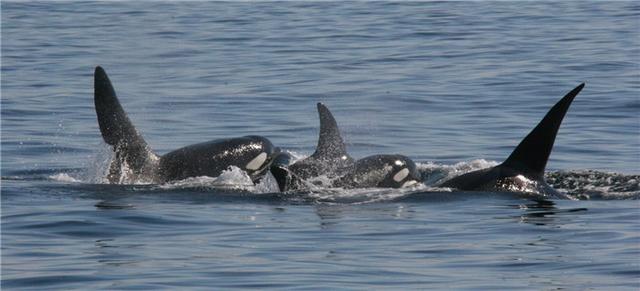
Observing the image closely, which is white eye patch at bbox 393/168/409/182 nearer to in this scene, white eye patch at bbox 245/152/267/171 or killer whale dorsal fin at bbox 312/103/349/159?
killer whale dorsal fin at bbox 312/103/349/159

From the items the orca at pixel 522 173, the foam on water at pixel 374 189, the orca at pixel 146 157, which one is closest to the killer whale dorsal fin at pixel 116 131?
the orca at pixel 146 157

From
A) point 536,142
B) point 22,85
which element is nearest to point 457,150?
point 536,142

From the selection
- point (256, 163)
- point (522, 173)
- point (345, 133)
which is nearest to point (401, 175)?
point (522, 173)

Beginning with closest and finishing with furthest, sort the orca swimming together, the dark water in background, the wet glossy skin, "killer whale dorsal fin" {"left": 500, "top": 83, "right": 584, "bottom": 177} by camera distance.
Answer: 1. the dark water in background
2. "killer whale dorsal fin" {"left": 500, "top": 83, "right": 584, "bottom": 177}
3. the orca swimming together
4. the wet glossy skin

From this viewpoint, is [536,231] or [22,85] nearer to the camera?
[536,231]

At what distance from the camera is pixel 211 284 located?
11.1m

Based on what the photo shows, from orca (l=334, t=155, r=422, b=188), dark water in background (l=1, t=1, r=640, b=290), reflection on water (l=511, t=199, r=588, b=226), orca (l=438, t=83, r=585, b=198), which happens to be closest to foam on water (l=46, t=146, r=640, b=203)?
dark water in background (l=1, t=1, r=640, b=290)

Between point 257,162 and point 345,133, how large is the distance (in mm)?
5892

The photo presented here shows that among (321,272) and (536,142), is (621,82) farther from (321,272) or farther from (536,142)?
(321,272)

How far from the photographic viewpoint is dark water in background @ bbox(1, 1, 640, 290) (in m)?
11.8

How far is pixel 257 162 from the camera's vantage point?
54.7 ft

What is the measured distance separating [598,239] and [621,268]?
4.49ft

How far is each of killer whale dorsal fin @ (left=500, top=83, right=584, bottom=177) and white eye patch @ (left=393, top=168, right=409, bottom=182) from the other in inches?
44.5

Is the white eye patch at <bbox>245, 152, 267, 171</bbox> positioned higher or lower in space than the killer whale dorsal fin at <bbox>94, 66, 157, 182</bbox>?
lower
